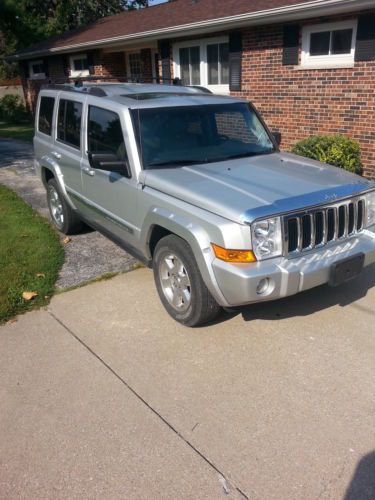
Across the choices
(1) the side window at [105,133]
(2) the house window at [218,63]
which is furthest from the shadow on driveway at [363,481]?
(2) the house window at [218,63]

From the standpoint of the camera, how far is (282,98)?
936 cm

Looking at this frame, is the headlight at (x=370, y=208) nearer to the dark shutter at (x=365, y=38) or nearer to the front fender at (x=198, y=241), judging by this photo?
the front fender at (x=198, y=241)

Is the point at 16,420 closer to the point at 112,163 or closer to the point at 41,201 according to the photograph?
the point at 112,163

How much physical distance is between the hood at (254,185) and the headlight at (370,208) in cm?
8

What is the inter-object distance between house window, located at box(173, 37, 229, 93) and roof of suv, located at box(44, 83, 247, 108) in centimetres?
644

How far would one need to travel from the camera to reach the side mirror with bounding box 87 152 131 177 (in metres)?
3.78

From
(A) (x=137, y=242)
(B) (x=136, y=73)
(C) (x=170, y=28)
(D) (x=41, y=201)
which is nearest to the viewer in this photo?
(A) (x=137, y=242)

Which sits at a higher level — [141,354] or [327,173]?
[327,173]

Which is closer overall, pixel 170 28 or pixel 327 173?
pixel 327 173

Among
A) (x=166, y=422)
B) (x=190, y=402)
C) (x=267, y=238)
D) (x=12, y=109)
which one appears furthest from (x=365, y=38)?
(x=12, y=109)

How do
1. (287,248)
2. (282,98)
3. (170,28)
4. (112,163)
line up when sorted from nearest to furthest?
1. (287,248)
2. (112,163)
3. (282,98)
4. (170,28)

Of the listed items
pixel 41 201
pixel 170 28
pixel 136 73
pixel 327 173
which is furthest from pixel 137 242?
pixel 136 73

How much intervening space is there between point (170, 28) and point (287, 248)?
913cm

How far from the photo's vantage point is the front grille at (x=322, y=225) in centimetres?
322
